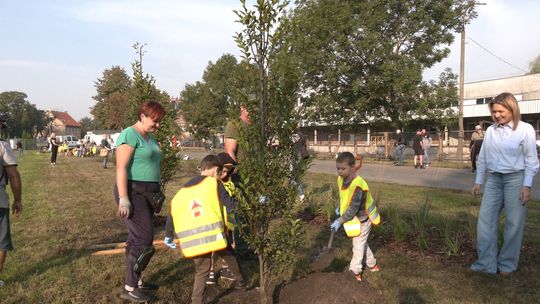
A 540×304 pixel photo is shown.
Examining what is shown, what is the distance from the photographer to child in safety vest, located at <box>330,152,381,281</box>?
4.37 m

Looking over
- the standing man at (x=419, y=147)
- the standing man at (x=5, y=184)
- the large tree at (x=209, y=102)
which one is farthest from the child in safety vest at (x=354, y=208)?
the large tree at (x=209, y=102)

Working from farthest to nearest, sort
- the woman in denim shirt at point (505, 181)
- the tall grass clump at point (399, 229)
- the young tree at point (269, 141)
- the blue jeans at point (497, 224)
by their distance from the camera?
the tall grass clump at point (399, 229) < the blue jeans at point (497, 224) < the woman in denim shirt at point (505, 181) < the young tree at point (269, 141)

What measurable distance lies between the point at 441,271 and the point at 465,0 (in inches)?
1040

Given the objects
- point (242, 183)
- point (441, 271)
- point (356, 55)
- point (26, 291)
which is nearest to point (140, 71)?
point (26, 291)

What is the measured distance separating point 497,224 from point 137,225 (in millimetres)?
3820

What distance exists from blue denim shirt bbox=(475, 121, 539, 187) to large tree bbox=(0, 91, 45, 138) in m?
110

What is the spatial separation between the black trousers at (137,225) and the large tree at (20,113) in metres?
109

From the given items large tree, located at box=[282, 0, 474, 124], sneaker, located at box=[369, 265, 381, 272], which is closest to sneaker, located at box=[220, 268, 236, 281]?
sneaker, located at box=[369, 265, 381, 272]

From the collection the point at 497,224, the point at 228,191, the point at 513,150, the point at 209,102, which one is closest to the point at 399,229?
the point at 497,224

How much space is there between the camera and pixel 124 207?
3.77 metres

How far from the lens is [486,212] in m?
4.68

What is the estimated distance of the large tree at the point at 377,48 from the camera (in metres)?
26.1

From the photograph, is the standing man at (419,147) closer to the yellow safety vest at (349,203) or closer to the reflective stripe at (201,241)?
the yellow safety vest at (349,203)

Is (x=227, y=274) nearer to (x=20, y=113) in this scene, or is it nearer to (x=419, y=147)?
(x=419, y=147)
